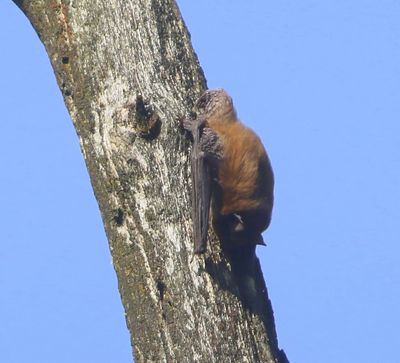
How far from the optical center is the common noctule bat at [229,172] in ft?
24.2

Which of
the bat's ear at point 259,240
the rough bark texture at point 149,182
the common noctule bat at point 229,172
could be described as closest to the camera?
the rough bark texture at point 149,182

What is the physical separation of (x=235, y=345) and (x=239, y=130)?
2.57 metres

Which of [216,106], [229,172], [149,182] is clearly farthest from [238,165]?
[149,182]

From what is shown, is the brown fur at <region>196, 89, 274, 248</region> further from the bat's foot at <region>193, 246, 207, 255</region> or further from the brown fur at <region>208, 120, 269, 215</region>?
the bat's foot at <region>193, 246, 207, 255</region>

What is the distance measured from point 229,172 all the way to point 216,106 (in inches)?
25.8

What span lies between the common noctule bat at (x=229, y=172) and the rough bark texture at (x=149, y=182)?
7.7 inches

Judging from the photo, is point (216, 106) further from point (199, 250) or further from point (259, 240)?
point (199, 250)

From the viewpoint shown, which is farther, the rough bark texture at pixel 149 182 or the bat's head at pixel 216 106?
the bat's head at pixel 216 106

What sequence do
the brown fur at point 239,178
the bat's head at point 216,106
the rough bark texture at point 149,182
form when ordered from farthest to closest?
the brown fur at point 239,178
the bat's head at point 216,106
the rough bark texture at point 149,182

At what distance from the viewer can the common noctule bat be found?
7381 mm

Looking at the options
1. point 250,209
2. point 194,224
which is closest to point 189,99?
point 194,224

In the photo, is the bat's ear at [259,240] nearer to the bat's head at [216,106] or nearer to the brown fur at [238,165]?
the brown fur at [238,165]

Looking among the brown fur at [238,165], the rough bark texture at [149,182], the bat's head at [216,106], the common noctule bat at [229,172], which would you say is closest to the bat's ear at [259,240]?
the common noctule bat at [229,172]

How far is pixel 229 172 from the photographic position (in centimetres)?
847
